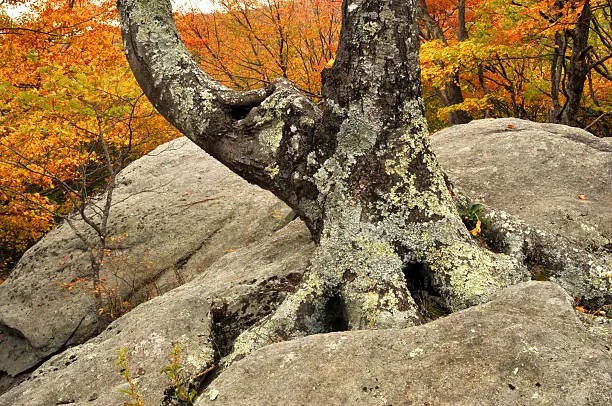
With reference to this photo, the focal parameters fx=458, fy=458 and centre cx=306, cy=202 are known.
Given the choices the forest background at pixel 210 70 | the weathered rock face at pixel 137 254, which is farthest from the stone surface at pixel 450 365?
the weathered rock face at pixel 137 254

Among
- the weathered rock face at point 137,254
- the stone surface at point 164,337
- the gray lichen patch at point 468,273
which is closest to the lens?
the gray lichen patch at point 468,273

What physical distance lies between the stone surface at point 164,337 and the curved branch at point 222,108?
83 centimetres

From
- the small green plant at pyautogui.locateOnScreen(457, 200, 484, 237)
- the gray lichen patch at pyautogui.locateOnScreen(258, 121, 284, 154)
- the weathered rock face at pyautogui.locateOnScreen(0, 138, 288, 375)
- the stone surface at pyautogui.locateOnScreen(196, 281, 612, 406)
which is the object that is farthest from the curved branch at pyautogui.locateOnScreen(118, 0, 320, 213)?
the weathered rock face at pyautogui.locateOnScreen(0, 138, 288, 375)

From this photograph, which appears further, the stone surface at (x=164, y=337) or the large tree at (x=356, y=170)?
the stone surface at (x=164, y=337)

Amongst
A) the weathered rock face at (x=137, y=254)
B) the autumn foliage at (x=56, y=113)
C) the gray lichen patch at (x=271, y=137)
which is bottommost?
the weathered rock face at (x=137, y=254)

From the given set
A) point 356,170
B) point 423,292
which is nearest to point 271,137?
point 356,170

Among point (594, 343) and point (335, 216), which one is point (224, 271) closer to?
point (335, 216)

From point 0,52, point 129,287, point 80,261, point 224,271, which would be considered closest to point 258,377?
point 224,271

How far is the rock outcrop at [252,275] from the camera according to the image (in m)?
1.96

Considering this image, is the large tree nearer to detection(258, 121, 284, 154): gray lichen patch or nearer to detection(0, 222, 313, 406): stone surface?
detection(258, 121, 284, 154): gray lichen patch

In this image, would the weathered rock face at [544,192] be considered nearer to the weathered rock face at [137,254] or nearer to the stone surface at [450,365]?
the stone surface at [450,365]

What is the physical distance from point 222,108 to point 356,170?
51.2 inches

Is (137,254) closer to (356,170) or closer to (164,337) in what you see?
(164,337)

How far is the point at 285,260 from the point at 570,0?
26.4 ft
